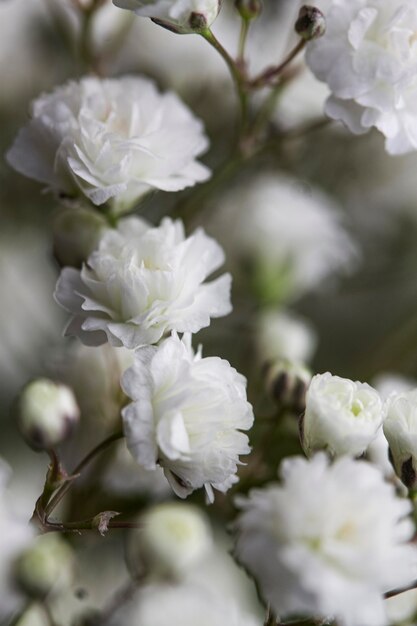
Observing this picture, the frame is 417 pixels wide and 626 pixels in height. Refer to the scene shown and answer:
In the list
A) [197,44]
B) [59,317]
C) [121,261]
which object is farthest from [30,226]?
[121,261]

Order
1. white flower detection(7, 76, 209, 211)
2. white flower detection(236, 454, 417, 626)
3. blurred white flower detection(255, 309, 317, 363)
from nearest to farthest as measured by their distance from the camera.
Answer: white flower detection(236, 454, 417, 626)
white flower detection(7, 76, 209, 211)
blurred white flower detection(255, 309, 317, 363)

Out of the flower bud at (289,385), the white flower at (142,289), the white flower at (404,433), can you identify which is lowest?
the flower bud at (289,385)

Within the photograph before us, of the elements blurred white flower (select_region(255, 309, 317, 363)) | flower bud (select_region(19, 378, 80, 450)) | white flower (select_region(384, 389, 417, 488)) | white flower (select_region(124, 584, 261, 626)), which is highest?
flower bud (select_region(19, 378, 80, 450))

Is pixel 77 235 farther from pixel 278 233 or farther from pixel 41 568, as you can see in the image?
pixel 278 233

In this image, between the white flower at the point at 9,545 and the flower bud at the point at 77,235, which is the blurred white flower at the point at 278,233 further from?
the white flower at the point at 9,545

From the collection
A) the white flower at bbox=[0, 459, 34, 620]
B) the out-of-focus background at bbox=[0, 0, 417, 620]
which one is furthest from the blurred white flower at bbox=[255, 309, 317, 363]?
the white flower at bbox=[0, 459, 34, 620]

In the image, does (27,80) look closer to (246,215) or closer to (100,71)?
(100,71)

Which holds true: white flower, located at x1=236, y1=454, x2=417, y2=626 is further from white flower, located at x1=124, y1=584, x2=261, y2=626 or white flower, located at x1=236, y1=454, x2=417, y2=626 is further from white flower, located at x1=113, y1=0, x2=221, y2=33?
white flower, located at x1=113, y1=0, x2=221, y2=33

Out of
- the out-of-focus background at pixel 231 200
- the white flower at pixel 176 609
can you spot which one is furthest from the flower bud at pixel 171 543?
the out-of-focus background at pixel 231 200
